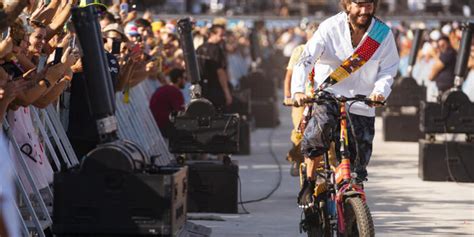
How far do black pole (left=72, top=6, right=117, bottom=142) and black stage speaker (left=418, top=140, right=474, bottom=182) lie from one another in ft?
32.2

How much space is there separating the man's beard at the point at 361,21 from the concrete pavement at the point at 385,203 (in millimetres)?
2452

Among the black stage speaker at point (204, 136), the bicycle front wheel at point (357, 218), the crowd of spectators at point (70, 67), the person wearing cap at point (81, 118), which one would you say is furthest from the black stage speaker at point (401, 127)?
the bicycle front wheel at point (357, 218)

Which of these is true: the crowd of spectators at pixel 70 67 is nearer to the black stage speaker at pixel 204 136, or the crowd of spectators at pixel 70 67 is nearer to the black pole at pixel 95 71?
the black pole at pixel 95 71

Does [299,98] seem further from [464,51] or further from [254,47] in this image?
[254,47]

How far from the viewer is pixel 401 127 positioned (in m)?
25.2

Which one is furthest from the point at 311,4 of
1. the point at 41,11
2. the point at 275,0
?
the point at 41,11

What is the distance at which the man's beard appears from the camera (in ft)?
35.5

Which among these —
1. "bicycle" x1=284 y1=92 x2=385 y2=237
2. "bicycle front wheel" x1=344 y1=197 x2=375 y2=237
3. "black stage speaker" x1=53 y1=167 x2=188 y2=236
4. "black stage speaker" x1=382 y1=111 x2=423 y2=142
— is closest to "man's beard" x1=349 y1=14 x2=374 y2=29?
"bicycle" x1=284 y1=92 x2=385 y2=237

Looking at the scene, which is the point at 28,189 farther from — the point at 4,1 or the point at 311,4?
the point at 311,4

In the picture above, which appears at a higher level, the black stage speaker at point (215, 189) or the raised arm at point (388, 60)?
the raised arm at point (388, 60)

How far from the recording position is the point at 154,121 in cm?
1772

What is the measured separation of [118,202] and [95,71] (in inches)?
29.6

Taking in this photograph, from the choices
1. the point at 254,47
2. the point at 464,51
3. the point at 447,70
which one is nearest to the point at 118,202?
the point at 464,51

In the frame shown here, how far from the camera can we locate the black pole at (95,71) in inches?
326
